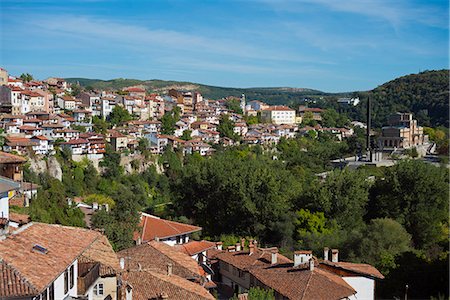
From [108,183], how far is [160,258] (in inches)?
1146

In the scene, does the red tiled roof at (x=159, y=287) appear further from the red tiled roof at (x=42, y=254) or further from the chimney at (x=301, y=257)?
the chimney at (x=301, y=257)

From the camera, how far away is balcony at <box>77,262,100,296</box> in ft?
24.4

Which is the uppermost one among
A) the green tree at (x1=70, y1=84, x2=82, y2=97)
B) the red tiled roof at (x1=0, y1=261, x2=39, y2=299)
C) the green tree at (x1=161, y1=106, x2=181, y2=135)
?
the green tree at (x1=70, y1=84, x2=82, y2=97)

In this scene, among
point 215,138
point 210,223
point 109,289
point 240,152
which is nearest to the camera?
point 109,289

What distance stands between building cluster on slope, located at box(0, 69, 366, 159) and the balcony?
30428 mm

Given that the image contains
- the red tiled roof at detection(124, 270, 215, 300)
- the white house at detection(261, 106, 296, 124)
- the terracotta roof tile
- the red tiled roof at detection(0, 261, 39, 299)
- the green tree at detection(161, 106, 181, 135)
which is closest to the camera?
the red tiled roof at detection(0, 261, 39, 299)

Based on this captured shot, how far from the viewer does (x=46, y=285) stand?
5676mm

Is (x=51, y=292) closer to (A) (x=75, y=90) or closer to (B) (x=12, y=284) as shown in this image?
(B) (x=12, y=284)

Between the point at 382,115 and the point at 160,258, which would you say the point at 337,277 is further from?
the point at 382,115

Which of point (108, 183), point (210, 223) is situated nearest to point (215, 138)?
point (108, 183)

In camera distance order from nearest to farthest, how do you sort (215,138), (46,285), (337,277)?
1. (46,285)
2. (337,277)
3. (215,138)

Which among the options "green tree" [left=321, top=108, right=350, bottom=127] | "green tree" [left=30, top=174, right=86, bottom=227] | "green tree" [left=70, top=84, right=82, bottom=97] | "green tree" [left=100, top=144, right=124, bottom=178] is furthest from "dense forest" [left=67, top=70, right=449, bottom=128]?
"green tree" [left=30, top=174, right=86, bottom=227]

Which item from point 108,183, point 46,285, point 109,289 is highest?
point 46,285

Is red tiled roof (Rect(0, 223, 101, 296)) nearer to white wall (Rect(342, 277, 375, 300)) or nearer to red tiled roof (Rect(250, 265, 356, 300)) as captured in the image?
red tiled roof (Rect(250, 265, 356, 300))
